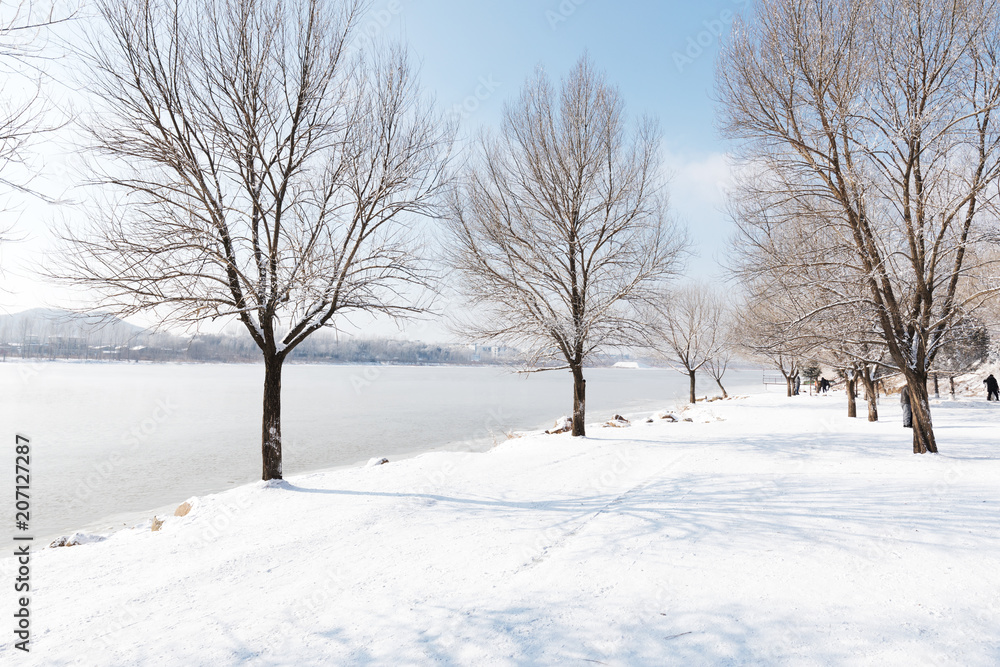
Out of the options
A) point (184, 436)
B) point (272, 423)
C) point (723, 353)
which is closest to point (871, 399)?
point (723, 353)

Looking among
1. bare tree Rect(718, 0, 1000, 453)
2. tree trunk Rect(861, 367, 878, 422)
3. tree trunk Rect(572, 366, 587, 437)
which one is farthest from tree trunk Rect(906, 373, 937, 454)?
tree trunk Rect(861, 367, 878, 422)

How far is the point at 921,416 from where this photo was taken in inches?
348

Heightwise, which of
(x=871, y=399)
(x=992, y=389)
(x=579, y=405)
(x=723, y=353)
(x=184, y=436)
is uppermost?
(x=723, y=353)

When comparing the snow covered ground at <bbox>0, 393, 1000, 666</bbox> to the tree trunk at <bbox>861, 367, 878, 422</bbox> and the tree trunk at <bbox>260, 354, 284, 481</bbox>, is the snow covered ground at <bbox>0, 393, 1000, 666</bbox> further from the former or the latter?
the tree trunk at <bbox>861, 367, 878, 422</bbox>

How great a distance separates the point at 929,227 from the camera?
27.7ft

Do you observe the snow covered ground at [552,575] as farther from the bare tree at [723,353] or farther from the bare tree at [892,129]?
the bare tree at [723,353]

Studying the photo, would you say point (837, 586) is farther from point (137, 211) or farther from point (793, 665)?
point (137, 211)

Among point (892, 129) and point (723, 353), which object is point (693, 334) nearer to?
point (723, 353)

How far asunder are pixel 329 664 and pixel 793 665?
107 inches

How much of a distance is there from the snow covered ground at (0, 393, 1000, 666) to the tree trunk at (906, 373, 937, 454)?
1.76 meters

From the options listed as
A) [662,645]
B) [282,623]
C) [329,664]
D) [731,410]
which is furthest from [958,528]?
[731,410]

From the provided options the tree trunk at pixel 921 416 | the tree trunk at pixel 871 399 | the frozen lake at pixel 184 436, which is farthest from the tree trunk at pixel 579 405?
the tree trunk at pixel 871 399

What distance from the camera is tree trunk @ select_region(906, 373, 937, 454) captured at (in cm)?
872

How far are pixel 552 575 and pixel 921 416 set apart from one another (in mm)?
8952
